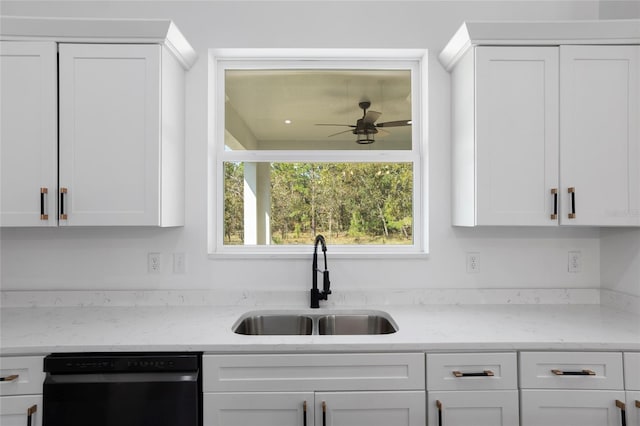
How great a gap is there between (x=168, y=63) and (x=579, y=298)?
2.55m

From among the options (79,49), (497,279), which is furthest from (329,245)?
(79,49)

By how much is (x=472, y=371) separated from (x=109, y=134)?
1.90 m

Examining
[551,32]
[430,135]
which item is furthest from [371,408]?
[551,32]

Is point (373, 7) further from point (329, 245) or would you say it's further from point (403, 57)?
point (329, 245)

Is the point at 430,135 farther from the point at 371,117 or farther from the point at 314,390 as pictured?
the point at 314,390

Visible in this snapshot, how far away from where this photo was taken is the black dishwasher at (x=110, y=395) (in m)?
1.39

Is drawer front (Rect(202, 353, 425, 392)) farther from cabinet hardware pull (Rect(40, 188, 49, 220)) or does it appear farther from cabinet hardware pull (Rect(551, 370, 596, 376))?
cabinet hardware pull (Rect(40, 188, 49, 220))

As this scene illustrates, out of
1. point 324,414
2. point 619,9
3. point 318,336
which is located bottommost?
point 324,414

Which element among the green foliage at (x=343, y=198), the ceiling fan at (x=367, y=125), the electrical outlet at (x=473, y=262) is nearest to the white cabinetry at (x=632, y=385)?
the electrical outlet at (x=473, y=262)

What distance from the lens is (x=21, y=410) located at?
1392mm

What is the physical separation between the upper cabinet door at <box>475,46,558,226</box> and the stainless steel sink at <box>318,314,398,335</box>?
0.77m

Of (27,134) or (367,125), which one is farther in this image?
(367,125)

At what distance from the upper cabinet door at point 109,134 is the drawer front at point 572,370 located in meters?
1.74

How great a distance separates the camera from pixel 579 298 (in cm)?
206
